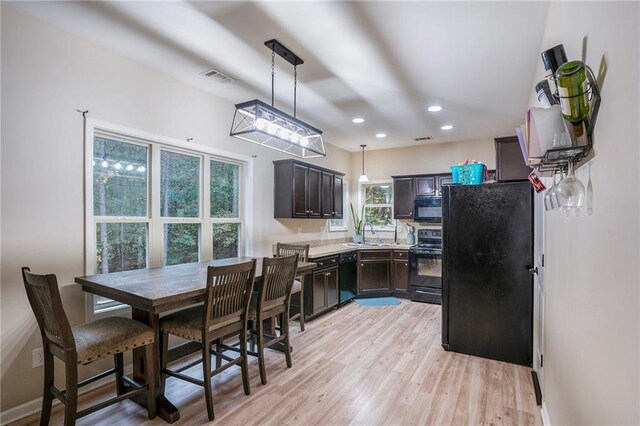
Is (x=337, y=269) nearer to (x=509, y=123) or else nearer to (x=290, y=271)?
(x=290, y=271)

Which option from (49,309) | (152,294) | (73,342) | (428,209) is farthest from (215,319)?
(428,209)

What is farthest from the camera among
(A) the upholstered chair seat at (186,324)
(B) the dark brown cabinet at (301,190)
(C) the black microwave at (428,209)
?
(C) the black microwave at (428,209)

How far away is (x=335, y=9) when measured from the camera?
7.25ft

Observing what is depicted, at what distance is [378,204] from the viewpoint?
668cm

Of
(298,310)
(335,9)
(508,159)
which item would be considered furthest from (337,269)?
(335,9)

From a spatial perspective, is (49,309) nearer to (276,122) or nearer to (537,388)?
(276,122)

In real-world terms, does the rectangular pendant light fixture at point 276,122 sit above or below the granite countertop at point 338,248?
above

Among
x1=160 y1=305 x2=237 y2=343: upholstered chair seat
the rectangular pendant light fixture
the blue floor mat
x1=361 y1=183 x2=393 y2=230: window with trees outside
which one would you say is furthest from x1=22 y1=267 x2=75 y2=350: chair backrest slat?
x1=361 y1=183 x2=393 y2=230: window with trees outside

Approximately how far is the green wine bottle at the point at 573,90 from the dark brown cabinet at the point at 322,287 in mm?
3525

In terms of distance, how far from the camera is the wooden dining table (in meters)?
2.10

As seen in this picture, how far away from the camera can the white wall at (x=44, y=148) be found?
225 cm

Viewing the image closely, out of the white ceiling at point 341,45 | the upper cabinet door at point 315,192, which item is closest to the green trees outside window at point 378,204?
the upper cabinet door at point 315,192

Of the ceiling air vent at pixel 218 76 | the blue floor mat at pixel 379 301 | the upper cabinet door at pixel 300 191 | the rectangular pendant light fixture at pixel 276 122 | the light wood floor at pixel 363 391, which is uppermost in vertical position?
the ceiling air vent at pixel 218 76

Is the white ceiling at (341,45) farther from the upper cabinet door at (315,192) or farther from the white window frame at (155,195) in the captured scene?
the upper cabinet door at (315,192)
